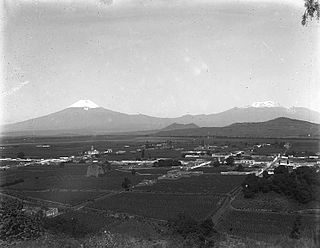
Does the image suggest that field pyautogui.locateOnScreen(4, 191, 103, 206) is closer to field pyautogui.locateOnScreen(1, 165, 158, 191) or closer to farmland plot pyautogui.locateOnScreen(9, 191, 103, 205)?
farmland plot pyautogui.locateOnScreen(9, 191, 103, 205)

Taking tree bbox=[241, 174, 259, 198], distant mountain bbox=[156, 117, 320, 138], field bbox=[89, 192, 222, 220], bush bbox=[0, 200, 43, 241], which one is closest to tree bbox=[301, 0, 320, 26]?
bush bbox=[0, 200, 43, 241]

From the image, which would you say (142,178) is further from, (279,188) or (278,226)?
(278,226)

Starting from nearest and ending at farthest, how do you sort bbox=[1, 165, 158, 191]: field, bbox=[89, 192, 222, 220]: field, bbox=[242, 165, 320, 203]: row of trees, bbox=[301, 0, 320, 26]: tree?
bbox=[301, 0, 320, 26]: tree → bbox=[89, 192, 222, 220]: field → bbox=[242, 165, 320, 203]: row of trees → bbox=[1, 165, 158, 191]: field

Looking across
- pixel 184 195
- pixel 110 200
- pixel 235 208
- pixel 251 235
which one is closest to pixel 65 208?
pixel 110 200

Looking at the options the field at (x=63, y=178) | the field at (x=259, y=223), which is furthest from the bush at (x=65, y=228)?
the field at (x=63, y=178)

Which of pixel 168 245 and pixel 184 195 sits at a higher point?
pixel 168 245

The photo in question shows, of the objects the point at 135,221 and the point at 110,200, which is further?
the point at 110,200
